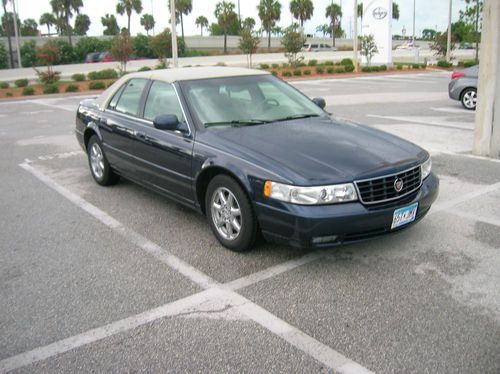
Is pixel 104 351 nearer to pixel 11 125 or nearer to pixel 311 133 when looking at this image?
pixel 311 133

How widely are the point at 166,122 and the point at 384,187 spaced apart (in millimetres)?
2036

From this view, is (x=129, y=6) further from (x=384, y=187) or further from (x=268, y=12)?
(x=384, y=187)

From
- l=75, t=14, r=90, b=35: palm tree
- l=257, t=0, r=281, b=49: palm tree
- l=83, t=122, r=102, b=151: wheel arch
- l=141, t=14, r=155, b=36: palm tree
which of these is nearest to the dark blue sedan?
l=83, t=122, r=102, b=151: wheel arch

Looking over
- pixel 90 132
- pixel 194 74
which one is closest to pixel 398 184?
pixel 194 74

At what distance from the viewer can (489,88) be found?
8094 mm

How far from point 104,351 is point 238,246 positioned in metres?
1.58

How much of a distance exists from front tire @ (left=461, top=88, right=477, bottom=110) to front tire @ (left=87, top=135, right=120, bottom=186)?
1051 cm

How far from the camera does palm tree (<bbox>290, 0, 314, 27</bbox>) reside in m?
97.2

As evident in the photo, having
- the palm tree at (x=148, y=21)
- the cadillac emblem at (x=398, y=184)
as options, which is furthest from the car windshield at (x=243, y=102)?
the palm tree at (x=148, y=21)

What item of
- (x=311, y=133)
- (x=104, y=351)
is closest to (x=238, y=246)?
(x=311, y=133)

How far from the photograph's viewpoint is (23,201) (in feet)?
20.9

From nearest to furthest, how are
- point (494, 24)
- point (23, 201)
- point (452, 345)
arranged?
point (452, 345) < point (23, 201) < point (494, 24)

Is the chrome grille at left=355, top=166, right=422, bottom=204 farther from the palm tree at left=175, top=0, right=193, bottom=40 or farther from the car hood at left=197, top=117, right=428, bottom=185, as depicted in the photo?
the palm tree at left=175, top=0, right=193, bottom=40

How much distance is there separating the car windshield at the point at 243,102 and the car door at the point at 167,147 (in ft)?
0.62
